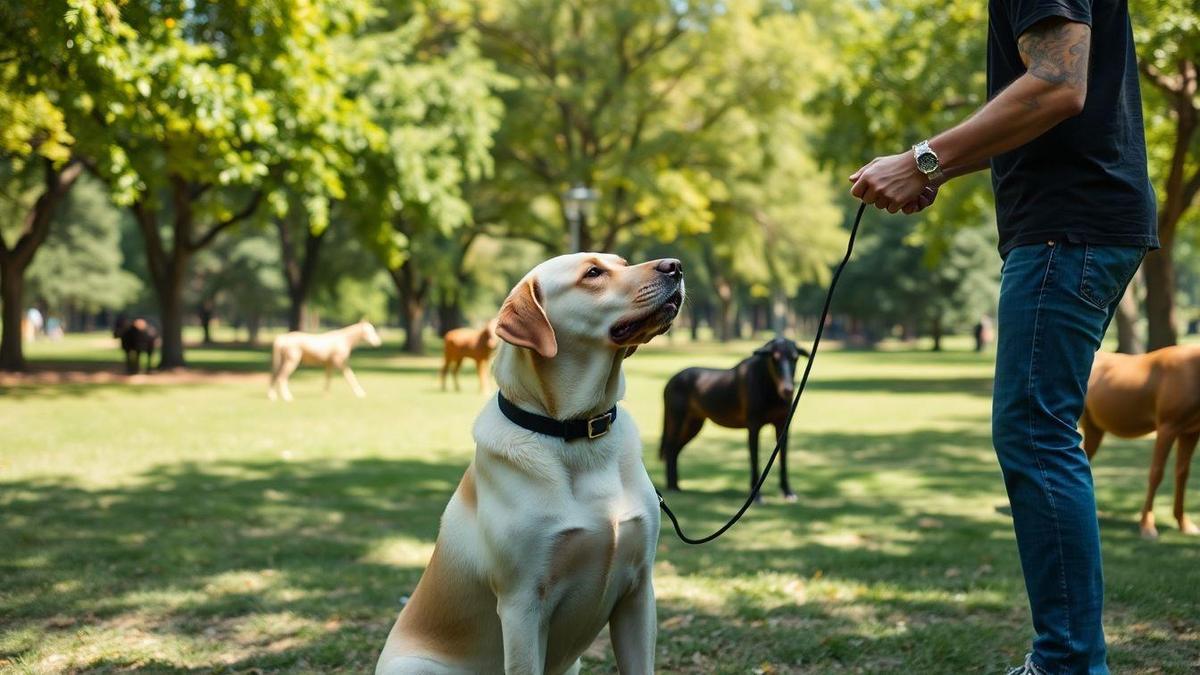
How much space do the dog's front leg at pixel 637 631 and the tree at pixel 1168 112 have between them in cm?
823

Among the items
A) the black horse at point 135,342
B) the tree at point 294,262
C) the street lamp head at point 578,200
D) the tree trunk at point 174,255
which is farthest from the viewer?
the tree at point 294,262

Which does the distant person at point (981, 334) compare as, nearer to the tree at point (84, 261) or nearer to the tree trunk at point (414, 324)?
the tree trunk at point (414, 324)

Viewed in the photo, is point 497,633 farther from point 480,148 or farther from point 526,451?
point 480,148

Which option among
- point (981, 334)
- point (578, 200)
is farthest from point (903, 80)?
point (981, 334)

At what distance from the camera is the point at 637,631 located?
3.16 meters

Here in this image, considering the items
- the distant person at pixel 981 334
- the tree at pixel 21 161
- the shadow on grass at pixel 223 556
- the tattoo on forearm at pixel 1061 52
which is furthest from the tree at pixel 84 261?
the tattoo on forearm at pixel 1061 52

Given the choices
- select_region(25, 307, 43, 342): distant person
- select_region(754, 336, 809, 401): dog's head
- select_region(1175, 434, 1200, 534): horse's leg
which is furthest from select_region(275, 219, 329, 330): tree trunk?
select_region(1175, 434, 1200, 534): horse's leg

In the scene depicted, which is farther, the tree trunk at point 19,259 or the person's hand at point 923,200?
the tree trunk at point 19,259

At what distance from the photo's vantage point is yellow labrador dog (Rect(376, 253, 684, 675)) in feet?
9.70

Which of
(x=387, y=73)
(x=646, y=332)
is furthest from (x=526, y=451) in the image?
(x=387, y=73)

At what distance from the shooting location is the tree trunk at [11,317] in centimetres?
2292

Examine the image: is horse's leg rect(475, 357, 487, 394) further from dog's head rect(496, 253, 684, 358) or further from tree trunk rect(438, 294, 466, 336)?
tree trunk rect(438, 294, 466, 336)

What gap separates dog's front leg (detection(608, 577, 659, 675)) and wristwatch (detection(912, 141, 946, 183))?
59.0 inches

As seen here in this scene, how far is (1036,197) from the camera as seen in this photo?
3.12 metres
